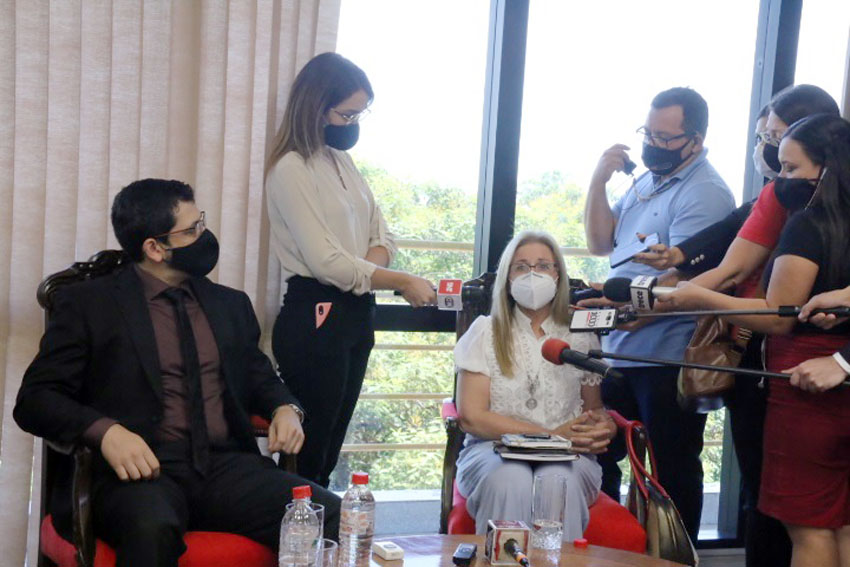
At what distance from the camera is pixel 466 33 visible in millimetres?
3400

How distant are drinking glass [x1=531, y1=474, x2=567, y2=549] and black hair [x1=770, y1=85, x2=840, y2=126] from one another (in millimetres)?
1305

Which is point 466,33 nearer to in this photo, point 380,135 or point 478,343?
point 380,135

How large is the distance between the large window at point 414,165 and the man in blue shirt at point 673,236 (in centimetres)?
73

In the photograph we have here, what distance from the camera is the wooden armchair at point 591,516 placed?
8.26 feet

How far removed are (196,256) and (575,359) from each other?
1.04 m

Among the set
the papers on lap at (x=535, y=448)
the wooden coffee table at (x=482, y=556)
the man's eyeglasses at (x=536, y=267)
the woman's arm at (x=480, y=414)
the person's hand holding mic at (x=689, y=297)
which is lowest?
the wooden coffee table at (x=482, y=556)

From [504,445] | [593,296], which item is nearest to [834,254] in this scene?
[593,296]

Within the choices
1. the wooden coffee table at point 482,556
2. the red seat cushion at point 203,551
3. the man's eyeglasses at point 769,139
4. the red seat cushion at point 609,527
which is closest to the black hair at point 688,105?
the man's eyeglasses at point 769,139

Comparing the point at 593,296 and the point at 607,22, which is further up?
the point at 607,22

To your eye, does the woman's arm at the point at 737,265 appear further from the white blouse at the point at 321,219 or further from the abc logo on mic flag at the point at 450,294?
the white blouse at the point at 321,219

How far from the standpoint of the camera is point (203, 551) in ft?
6.93

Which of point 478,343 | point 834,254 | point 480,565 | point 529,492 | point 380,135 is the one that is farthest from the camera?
point 380,135

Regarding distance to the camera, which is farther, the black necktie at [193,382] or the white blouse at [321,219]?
the white blouse at [321,219]

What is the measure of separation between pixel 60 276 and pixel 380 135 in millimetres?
1304
